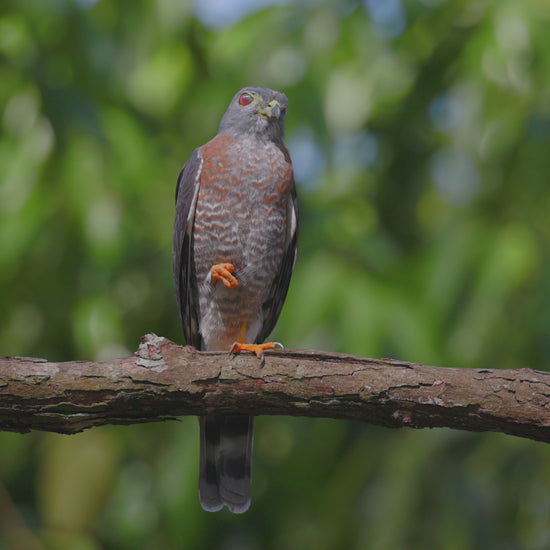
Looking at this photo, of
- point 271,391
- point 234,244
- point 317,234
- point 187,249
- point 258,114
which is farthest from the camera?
point 317,234

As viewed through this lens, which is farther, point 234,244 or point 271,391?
point 234,244

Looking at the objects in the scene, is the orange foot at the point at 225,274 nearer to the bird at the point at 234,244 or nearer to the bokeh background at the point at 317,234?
the bird at the point at 234,244

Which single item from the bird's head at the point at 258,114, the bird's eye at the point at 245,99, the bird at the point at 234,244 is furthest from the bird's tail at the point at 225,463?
the bird's eye at the point at 245,99

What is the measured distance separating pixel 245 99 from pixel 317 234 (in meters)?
0.99

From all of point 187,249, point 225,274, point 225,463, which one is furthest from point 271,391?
point 187,249

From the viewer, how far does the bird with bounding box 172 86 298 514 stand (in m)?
4.50

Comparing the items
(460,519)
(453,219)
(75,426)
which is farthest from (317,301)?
(75,426)

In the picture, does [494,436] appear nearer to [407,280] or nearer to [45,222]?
[407,280]

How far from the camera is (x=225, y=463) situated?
444cm

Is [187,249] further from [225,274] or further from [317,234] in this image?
[317,234]

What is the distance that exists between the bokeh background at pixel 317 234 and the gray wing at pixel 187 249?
66 centimetres

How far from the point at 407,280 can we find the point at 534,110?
140 cm

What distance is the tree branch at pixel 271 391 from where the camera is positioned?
3156 millimetres

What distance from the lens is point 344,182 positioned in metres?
6.70
